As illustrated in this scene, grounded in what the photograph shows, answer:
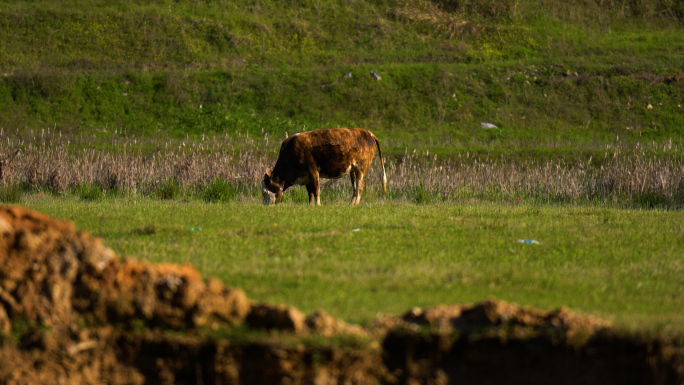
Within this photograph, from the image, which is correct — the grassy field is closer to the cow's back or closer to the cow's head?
A: the cow's head

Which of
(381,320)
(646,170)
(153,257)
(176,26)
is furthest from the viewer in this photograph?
(176,26)

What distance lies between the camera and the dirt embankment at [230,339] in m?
5.73

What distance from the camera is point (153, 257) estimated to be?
8961 mm

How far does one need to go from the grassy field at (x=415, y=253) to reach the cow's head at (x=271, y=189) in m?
2.21

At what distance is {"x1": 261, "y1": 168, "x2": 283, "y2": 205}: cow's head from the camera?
16.4 m

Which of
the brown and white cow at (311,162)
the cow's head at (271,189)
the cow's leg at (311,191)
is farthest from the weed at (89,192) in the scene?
the cow's leg at (311,191)

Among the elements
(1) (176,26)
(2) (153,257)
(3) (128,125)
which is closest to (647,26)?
(1) (176,26)

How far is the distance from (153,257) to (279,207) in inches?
213

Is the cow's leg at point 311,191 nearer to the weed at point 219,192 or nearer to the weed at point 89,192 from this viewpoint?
the weed at point 219,192

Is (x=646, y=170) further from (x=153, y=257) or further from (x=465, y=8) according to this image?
(x=465, y=8)

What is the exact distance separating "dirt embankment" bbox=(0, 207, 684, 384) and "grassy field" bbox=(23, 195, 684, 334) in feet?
1.54

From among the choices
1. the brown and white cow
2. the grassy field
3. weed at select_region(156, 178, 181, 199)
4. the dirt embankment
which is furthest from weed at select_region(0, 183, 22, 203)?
the dirt embankment

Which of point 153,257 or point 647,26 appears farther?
point 647,26

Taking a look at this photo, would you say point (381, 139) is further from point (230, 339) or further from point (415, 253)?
point (230, 339)
